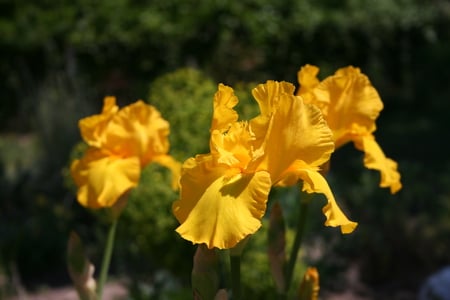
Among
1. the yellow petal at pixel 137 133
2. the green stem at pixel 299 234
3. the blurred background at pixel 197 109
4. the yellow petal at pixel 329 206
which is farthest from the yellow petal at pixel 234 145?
the blurred background at pixel 197 109

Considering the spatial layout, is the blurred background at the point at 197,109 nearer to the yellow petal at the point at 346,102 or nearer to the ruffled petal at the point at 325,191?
the yellow petal at the point at 346,102

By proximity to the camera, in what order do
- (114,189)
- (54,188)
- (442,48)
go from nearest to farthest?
(114,189) < (54,188) < (442,48)

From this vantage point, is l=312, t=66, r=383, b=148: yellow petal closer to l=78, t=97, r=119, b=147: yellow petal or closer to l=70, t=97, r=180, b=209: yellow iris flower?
l=70, t=97, r=180, b=209: yellow iris flower

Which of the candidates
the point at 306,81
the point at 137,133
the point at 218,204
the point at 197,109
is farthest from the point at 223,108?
the point at 197,109

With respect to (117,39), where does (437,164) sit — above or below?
below

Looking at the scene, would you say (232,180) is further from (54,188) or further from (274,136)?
(54,188)

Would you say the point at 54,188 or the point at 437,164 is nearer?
the point at 54,188

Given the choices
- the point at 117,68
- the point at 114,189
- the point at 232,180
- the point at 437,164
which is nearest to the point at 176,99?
the point at 114,189
